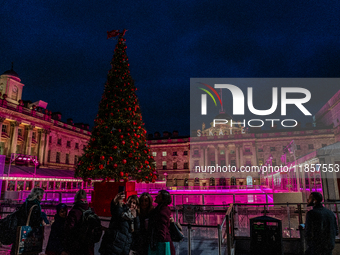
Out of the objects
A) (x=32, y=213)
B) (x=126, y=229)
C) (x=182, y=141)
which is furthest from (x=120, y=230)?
(x=182, y=141)

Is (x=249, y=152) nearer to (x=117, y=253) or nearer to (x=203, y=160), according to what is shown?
(x=203, y=160)

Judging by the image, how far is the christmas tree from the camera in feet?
38.0

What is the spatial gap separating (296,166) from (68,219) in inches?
738

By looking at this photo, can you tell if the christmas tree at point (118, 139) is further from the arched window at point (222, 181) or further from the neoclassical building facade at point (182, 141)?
the arched window at point (222, 181)

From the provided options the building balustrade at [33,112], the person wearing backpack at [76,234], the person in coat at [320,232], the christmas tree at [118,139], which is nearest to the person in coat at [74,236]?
the person wearing backpack at [76,234]

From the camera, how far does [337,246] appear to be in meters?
7.56

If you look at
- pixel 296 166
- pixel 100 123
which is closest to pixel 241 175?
pixel 296 166

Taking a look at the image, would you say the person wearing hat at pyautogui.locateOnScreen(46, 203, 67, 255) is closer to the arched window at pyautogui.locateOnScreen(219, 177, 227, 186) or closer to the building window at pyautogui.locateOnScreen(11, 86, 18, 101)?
the building window at pyautogui.locateOnScreen(11, 86, 18, 101)

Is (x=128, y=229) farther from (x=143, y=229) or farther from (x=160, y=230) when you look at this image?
(x=160, y=230)

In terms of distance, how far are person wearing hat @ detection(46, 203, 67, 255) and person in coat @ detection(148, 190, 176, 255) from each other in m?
1.89

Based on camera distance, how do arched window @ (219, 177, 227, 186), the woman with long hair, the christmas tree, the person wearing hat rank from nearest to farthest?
1. the woman with long hair
2. the person wearing hat
3. the christmas tree
4. arched window @ (219, 177, 227, 186)

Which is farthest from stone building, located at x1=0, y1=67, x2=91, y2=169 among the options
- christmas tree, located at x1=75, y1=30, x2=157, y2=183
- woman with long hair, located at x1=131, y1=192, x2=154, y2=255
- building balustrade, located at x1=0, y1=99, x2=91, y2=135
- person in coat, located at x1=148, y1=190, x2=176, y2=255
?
person in coat, located at x1=148, y1=190, x2=176, y2=255

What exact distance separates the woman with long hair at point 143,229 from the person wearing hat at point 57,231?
1569 mm

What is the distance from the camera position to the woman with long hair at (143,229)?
4160 mm
